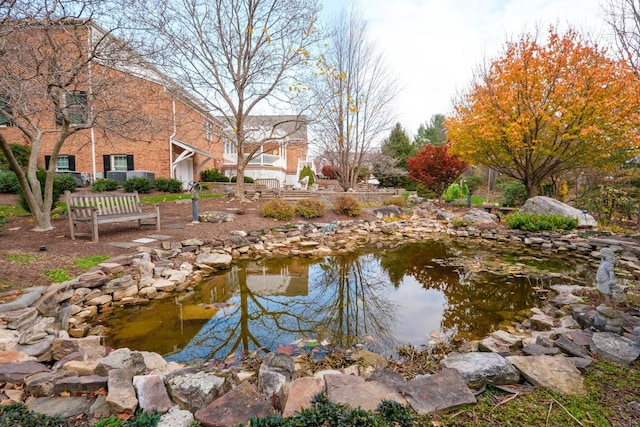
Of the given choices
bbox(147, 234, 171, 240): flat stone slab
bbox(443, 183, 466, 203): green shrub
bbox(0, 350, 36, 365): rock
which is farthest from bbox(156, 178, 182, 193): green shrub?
bbox(443, 183, 466, 203): green shrub

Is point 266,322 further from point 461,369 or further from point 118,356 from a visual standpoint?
point 461,369

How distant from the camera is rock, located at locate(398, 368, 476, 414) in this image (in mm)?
1977

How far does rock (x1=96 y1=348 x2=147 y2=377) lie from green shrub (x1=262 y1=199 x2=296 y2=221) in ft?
24.7

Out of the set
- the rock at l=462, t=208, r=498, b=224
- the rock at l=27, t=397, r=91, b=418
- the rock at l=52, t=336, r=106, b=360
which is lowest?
the rock at l=52, t=336, r=106, b=360

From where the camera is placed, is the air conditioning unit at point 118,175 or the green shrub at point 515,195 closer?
the green shrub at point 515,195

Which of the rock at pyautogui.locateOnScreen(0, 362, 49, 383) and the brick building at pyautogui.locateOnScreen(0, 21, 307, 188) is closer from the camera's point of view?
the rock at pyautogui.locateOnScreen(0, 362, 49, 383)

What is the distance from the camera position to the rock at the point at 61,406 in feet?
6.19

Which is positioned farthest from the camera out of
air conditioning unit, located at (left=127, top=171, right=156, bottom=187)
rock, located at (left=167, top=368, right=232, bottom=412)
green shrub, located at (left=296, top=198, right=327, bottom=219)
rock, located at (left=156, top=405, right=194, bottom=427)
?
air conditioning unit, located at (left=127, top=171, right=156, bottom=187)

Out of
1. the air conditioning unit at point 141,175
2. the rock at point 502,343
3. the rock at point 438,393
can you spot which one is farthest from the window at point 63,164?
the rock at point 502,343

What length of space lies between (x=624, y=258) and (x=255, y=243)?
8.29 meters

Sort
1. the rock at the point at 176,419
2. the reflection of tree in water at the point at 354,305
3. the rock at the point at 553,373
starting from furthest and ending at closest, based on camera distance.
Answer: the reflection of tree in water at the point at 354,305
the rock at the point at 553,373
the rock at the point at 176,419

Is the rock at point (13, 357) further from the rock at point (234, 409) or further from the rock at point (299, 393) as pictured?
the rock at point (299, 393)

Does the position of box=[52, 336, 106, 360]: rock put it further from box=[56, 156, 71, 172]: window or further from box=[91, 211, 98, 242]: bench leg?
box=[56, 156, 71, 172]: window

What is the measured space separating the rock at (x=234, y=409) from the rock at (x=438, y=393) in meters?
0.97
